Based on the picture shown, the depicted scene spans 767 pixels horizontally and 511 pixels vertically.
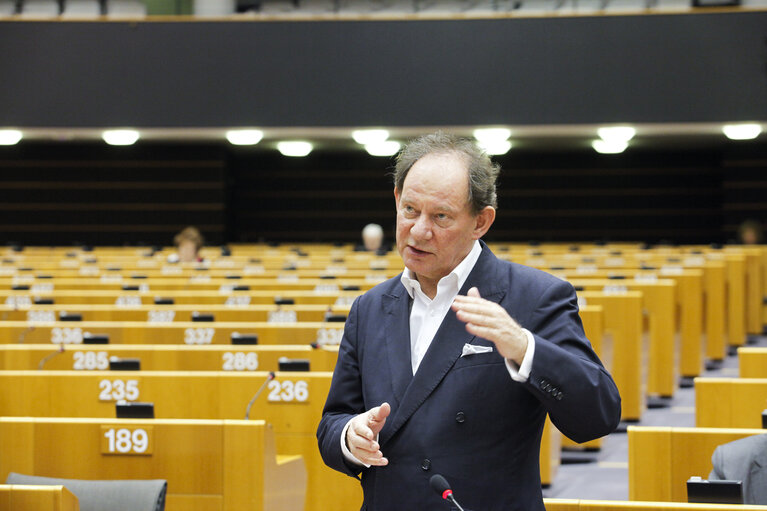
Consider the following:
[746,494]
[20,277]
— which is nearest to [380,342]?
[746,494]

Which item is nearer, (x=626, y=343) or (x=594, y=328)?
(x=594, y=328)

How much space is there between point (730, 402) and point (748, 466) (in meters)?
1.06

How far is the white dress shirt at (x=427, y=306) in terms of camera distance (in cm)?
166

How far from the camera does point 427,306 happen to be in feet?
5.62

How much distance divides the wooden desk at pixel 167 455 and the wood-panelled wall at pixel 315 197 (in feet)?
39.0

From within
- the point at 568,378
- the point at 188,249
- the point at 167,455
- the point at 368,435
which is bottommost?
the point at 167,455

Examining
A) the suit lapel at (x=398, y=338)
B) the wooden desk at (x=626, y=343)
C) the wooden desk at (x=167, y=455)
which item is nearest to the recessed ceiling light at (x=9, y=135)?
the wooden desk at (x=626, y=343)

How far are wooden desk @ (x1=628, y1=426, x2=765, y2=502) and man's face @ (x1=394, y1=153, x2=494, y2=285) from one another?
1609 mm

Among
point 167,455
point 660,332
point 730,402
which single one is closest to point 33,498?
point 167,455

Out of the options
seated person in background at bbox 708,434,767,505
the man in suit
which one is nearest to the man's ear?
the man in suit

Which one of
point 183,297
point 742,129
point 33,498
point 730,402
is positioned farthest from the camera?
point 742,129

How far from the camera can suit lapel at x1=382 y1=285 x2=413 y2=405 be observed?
1.64m

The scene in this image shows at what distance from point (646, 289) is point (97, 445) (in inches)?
150

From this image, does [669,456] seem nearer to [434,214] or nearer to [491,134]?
[434,214]
